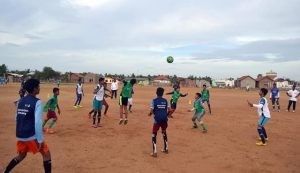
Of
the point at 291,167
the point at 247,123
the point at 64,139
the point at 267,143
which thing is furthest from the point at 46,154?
the point at 247,123

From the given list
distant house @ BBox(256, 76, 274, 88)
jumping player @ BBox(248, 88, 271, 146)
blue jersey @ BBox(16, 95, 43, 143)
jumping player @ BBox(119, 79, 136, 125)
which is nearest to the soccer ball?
jumping player @ BBox(119, 79, 136, 125)

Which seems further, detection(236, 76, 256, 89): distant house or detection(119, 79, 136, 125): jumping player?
detection(236, 76, 256, 89): distant house

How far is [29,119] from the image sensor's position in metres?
7.04

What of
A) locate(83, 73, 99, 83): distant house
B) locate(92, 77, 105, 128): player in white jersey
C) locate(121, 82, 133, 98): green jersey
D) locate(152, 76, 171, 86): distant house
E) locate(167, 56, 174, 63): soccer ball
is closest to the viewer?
locate(92, 77, 105, 128): player in white jersey

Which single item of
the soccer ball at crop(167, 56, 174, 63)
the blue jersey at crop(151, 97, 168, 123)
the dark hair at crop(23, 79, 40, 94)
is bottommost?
the blue jersey at crop(151, 97, 168, 123)

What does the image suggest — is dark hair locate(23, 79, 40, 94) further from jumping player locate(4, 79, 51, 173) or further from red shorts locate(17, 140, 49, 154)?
red shorts locate(17, 140, 49, 154)

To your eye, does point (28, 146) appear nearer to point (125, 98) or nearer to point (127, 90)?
point (125, 98)

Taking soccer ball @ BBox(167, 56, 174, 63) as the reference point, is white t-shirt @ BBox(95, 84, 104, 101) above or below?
below

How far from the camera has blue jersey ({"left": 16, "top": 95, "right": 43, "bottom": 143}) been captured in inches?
274

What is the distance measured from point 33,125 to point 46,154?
0.61 m

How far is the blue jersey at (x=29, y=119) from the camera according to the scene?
6.97 metres

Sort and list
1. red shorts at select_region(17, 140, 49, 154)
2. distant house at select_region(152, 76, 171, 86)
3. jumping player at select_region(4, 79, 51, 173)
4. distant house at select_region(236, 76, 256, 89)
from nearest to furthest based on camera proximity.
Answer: jumping player at select_region(4, 79, 51, 173) < red shorts at select_region(17, 140, 49, 154) < distant house at select_region(152, 76, 171, 86) < distant house at select_region(236, 76, 256, 89)

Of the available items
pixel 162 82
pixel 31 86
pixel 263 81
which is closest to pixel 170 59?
pixel 31 86

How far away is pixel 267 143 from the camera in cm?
1277
